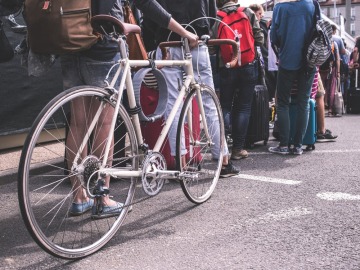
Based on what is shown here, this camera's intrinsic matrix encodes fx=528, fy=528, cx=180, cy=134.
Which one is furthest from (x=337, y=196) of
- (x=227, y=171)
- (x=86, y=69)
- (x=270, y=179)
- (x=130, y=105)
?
(x=86, y=69)

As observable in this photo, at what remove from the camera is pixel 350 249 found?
2.83 metres

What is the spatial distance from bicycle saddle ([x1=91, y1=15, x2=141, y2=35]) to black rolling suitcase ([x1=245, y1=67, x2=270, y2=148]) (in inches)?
136

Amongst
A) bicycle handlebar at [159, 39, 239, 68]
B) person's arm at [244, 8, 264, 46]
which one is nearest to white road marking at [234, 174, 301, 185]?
bicycle handlebar at [159, 39, 239, 68]

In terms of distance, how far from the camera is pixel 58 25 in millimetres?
2910

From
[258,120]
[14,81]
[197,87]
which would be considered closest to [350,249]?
[197,87]

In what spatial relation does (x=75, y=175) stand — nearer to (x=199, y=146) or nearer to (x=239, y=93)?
(x=199, y=146)

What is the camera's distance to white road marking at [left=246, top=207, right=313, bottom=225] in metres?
3.38

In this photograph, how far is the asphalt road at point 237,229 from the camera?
8.89 ft

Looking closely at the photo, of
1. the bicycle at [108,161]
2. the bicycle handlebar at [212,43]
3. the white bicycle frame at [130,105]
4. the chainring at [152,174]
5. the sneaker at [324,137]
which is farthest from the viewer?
the sneaker at [324,137]

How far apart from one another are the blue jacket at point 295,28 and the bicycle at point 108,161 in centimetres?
184

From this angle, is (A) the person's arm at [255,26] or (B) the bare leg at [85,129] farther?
(A) the person's arm at [255,26]

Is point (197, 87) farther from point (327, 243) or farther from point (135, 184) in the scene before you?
point (327, 243)

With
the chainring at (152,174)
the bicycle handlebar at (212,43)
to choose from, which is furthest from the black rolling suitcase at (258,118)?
the chainring at (152,174)

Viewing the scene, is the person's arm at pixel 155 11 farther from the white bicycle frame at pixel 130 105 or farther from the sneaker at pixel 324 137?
the sneaker at pixel 324 137
